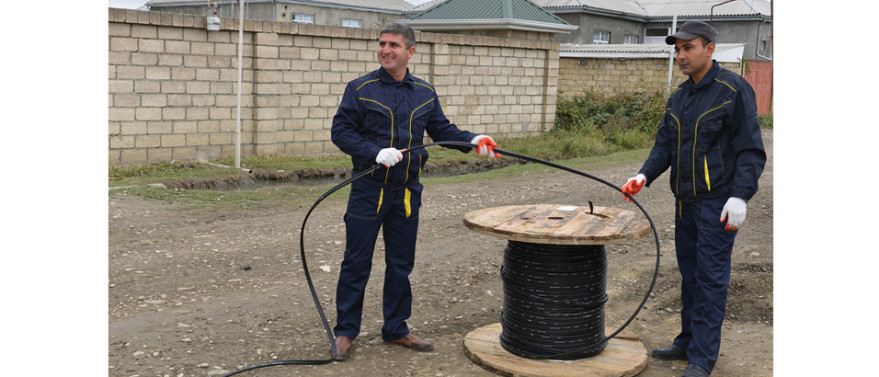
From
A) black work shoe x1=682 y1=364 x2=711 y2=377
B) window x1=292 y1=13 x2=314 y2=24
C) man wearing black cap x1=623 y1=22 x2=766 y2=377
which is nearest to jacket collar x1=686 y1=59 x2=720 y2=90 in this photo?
man wearing black cap x1=623 y1=22 x2=766 y2=377

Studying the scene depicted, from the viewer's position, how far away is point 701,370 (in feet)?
14.0

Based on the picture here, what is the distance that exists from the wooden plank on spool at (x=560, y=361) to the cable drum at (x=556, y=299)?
0.21 ft

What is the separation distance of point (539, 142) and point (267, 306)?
1213 cm

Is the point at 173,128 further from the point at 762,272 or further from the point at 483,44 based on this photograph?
the point at 762,272

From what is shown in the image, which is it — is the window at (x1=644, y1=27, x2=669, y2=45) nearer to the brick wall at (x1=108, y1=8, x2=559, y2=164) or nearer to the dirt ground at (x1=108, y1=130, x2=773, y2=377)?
the brick wall at (x1=108, y1=8, x2=559, y2=164)

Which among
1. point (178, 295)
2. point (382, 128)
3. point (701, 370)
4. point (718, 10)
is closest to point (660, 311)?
point (701, 370)

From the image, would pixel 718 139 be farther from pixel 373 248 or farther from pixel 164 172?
pixel 164 172

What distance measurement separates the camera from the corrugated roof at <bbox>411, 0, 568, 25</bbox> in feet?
60.7

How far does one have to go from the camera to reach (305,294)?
5887mm

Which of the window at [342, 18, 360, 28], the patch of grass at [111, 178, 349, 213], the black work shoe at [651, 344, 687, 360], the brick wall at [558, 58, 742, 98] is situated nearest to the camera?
the black work shoe at [651, 344, 687, 360]

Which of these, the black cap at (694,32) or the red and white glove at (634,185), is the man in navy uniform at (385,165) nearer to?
the red and white glove at (634,185)

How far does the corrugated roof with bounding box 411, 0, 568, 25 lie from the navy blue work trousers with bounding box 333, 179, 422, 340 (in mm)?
14294

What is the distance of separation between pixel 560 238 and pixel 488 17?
49.3 ft

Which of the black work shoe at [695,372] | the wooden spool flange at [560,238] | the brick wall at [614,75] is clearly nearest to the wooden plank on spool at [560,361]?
the wooden spool flange at [560,238]
